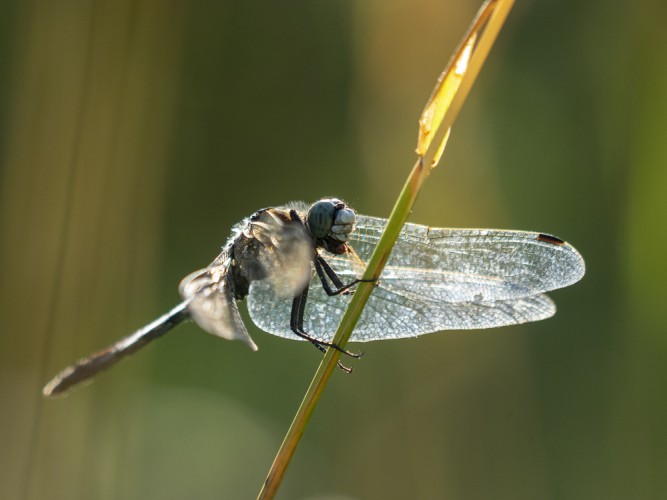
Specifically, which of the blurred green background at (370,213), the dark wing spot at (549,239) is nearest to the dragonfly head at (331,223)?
the dark wing spot at (549,239)

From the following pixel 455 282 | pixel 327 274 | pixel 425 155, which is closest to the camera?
pixel 425 155

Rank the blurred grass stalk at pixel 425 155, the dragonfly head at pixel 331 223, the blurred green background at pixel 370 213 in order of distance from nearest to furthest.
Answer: the blurred grass stalk at pixel 425 155 < the dragonfly head at pixel 331 223 < the blurred green background at pixel 370 213

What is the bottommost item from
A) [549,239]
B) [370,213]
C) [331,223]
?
[370,213]

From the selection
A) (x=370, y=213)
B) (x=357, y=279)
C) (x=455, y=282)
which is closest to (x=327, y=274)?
(x=357, y=279)

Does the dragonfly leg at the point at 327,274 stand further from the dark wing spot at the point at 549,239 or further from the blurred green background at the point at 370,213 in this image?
the blurred green background at the point at 370,213

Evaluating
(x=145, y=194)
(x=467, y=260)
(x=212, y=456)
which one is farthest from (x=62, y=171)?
(x=467, y=260)

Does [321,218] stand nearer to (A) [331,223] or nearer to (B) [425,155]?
(A) [331,223]

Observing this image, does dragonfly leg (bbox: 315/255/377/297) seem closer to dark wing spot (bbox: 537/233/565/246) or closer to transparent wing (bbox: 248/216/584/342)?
transparent wing (bbox: 248/216/584/342)
